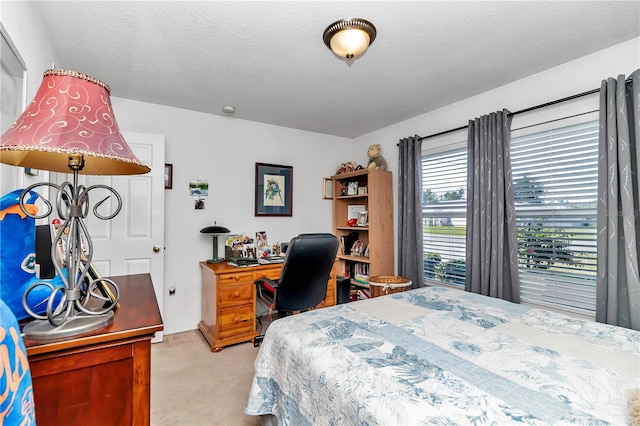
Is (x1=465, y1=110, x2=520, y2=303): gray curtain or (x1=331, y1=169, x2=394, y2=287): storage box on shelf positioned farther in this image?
(x1=331, y1=169, x2=394, y2=287): storage box on shelf

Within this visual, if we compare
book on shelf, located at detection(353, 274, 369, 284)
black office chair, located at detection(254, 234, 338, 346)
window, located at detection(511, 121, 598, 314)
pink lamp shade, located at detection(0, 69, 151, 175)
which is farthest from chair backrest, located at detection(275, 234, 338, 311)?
window, located at detection(511, 121, 598, 314)

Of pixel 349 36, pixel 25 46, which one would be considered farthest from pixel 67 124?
pixel 349 36

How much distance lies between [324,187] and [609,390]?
3.35m

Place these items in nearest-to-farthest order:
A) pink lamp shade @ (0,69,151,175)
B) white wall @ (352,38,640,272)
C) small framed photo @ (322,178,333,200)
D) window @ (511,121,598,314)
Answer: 1. pink lamp shade @ (0,69,151,175)
2. white wall @ (352,38,640,272)
3. window @ (511,121,598,314)
4. small framed photo @ (322,178,333,200)

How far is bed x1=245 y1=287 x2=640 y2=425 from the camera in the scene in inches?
33.0

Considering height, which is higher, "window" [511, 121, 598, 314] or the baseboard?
"window" [511, 121, 598, 314]

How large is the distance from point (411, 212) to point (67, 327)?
296 cm

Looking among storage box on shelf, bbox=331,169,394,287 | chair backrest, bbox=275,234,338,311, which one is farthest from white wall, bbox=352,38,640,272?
chair backrest, bbox=275,234,338,311

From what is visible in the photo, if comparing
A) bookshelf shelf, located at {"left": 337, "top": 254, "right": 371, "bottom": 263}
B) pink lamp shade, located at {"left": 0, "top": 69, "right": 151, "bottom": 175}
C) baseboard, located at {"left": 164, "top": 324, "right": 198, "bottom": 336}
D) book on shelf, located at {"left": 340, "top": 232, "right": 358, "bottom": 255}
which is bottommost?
baseboard, located at {"left": 164, "top": 324, "right": 198, "bottom": 336}

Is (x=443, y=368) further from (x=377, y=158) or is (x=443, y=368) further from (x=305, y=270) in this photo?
(x=377, y=158)

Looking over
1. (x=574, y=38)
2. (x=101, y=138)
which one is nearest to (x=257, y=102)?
(x=101, y=138)

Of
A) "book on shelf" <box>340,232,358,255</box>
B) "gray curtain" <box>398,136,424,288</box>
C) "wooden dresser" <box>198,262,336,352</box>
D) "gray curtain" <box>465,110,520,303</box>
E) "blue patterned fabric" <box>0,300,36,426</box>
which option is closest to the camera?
"blue patterned fabric" <box>0,300,36,426</box>

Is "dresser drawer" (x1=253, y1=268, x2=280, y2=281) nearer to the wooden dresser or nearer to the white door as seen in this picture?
the wooden dresser

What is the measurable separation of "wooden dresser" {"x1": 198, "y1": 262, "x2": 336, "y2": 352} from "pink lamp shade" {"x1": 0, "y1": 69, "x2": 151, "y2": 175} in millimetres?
1946
